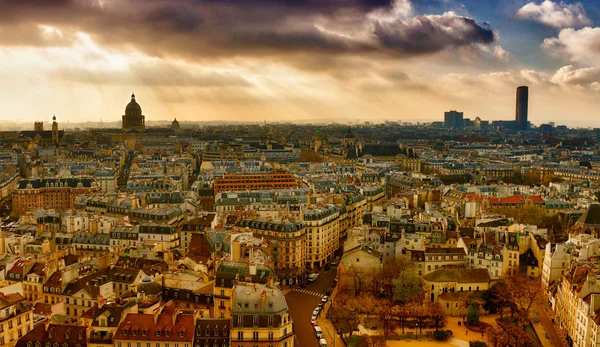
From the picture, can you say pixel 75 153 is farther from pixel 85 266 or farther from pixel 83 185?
pixel 85 266

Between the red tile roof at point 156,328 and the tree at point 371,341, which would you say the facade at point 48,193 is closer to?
the red tile roof at point 156,328

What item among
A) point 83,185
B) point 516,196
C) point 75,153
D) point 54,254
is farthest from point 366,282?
point 75,153

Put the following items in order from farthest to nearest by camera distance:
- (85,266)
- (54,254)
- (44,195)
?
1. (44,195)
2. (54,254)
3. (85,266)

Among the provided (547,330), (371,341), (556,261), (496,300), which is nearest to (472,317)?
(496,300)

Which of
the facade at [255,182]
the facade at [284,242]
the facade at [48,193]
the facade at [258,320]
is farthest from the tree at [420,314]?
the facade at [48,193]

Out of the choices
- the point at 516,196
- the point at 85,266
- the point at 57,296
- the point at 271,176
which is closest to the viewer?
the point at 57,296

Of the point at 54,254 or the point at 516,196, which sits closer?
the point at 54,254
